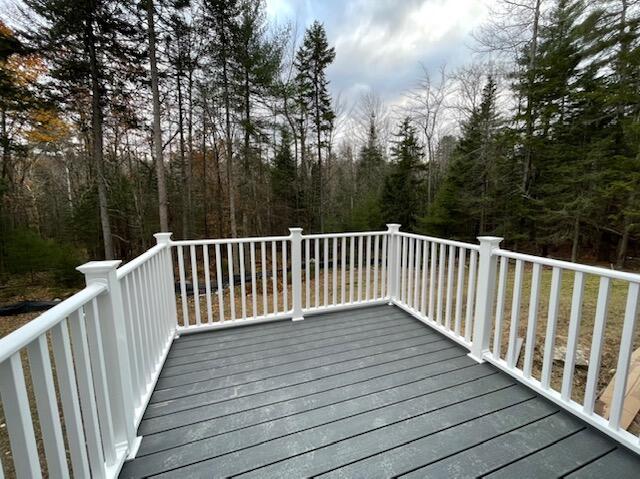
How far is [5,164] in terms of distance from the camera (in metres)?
8.41

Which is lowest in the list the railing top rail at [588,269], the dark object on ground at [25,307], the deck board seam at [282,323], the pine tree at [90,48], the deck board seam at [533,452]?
the dark object on ground at [25,307]

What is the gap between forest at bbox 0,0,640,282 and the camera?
665 centimetres

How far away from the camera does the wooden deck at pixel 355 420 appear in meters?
1.46

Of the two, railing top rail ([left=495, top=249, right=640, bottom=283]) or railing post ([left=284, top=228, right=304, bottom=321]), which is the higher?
railing top rail ([left=495, top=249, right=640, bottom=283])

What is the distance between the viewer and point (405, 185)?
11383 mm

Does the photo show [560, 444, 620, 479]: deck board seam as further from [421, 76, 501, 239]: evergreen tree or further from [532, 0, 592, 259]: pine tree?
[421, 76, 501, 239]: evergreen tree

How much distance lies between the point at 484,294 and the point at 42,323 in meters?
2.56

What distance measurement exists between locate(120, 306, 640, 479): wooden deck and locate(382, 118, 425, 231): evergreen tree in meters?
9.14

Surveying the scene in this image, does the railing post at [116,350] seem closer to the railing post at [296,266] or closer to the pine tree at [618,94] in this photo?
the railing post at [296,266]

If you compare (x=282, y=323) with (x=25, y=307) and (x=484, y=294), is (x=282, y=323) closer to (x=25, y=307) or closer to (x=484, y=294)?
(x=484, y=294)

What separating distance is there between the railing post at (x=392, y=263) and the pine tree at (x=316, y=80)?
786 centimetres

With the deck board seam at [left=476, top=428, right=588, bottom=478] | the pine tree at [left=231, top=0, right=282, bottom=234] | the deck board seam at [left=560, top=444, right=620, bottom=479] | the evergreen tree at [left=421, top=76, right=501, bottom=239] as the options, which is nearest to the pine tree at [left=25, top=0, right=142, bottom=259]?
the pine tree at [left=231, top=0, right=282, bottom=234]

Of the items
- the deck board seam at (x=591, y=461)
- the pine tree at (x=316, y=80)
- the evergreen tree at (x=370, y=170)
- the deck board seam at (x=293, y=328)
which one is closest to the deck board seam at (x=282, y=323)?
the deck board seam at (x=293, y=328)

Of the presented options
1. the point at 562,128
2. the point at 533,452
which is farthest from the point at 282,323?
the point at 562,128
